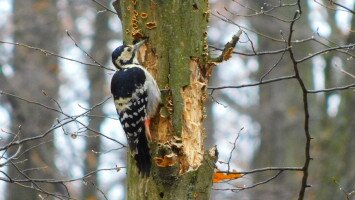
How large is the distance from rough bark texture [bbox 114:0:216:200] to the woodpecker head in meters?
0.06

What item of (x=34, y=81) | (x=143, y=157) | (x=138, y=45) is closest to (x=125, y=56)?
(x=138, y=45)

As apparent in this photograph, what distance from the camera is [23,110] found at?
1216 cm

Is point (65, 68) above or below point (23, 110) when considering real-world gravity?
above

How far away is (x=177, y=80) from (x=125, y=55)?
0.61 meters

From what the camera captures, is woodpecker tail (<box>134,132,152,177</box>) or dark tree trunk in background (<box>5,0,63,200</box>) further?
dark tree trunk in background (<box>5,0,63,200</box>)

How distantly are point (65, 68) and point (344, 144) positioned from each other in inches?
281

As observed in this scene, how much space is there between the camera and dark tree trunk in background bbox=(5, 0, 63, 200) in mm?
11930

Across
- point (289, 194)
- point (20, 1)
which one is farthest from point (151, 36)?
point (20, 1)

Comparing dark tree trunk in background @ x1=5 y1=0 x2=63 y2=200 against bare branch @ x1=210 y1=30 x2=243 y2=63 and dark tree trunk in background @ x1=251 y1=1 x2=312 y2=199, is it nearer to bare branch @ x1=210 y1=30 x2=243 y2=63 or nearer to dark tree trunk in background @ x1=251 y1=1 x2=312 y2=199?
dark tree trunk in background @ x1=251 y1=1 x2=312 y2=199

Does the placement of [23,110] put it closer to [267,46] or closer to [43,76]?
[43,76]

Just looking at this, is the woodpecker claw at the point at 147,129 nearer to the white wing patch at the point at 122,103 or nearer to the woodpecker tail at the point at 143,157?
the woodpecker tail at the point at 143,157

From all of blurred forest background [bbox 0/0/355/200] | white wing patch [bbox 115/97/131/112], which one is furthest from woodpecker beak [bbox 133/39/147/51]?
blurred forest background [bbox 0/0/355/200]

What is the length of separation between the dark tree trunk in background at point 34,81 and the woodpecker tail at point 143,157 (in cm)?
548

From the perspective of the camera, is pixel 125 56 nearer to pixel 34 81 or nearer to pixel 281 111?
pixel 34 81
